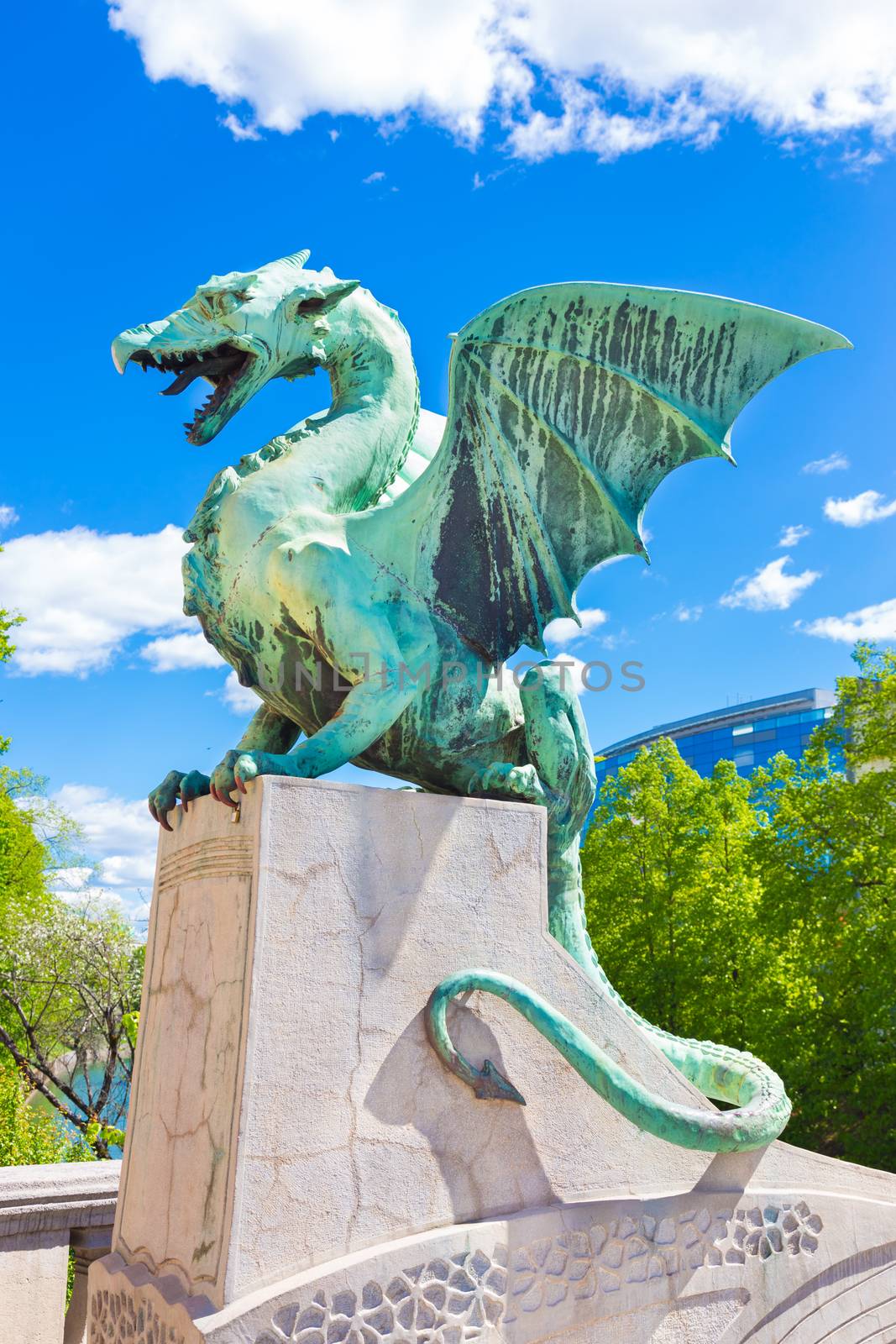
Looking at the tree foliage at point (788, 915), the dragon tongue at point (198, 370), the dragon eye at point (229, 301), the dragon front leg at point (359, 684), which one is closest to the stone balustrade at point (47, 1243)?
the dragon front leg at point (359, 684)

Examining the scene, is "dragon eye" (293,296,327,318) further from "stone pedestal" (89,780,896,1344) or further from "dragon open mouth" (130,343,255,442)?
"stone pedestal" (89,780,896,1344)

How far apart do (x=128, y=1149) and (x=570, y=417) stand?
312 centimetres

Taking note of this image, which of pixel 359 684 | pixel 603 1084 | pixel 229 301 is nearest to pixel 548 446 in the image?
pixel 359 684

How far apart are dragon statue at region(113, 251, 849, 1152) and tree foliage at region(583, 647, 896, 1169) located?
1138cm

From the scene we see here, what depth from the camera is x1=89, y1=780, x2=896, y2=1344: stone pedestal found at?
3.00 meters

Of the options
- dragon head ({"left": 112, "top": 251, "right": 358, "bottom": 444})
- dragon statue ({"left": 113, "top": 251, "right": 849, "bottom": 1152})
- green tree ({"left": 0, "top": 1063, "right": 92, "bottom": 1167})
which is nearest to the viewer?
dragon statue ({"left": 113, "top": 251, "right": 849, "bottom": 1152})

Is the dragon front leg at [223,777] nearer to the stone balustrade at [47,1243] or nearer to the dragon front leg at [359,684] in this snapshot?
the dragon front leg at [359,684]

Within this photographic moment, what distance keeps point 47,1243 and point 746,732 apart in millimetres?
62014

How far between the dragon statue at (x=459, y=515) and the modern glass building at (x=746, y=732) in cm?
5408

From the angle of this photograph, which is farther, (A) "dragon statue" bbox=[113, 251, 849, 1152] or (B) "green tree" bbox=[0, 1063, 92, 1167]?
(B) "green tree" bbox=[0, 1063, 92, 1167]

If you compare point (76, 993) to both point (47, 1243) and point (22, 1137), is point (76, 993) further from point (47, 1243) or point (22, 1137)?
point (47, 1243)

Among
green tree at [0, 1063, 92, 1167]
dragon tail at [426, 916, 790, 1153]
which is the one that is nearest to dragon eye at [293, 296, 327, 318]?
dragon tail at [426, 916, 790, 1153]

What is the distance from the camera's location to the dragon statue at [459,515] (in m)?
3.81

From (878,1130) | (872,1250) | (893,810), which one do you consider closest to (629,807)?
(893,810)
